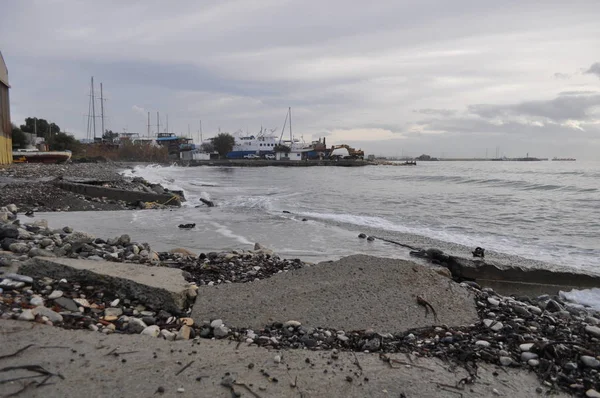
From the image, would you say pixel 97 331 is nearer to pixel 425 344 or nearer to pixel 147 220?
pixel 425 344

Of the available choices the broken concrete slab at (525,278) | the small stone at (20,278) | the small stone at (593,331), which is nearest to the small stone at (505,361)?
the small stone at (593,331)

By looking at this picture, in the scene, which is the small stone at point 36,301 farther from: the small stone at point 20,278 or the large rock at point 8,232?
the large rock at point 8,232

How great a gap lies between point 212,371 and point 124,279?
2.01 metres

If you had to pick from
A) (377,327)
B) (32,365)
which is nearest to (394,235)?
(377,327)

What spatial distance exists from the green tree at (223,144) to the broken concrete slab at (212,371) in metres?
129

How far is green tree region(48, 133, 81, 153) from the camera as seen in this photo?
249 feet

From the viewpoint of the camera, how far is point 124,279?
15.0ft

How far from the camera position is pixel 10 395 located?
8.43ft

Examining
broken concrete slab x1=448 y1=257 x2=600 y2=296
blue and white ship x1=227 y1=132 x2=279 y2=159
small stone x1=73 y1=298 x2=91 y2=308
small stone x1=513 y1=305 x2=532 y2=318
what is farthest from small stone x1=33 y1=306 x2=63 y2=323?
blue and white ship x1=227 y1=132 x2=279 y2=159

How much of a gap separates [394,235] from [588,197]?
16.5 metres

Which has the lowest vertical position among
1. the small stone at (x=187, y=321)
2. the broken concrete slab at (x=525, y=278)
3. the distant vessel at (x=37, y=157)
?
the broken concrete slab at (x=525, y=278)

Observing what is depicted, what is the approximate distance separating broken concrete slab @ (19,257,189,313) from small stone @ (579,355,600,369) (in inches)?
143

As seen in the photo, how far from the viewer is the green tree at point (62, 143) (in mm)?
76000

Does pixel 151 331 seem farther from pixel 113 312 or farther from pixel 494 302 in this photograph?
pixel 494 302
